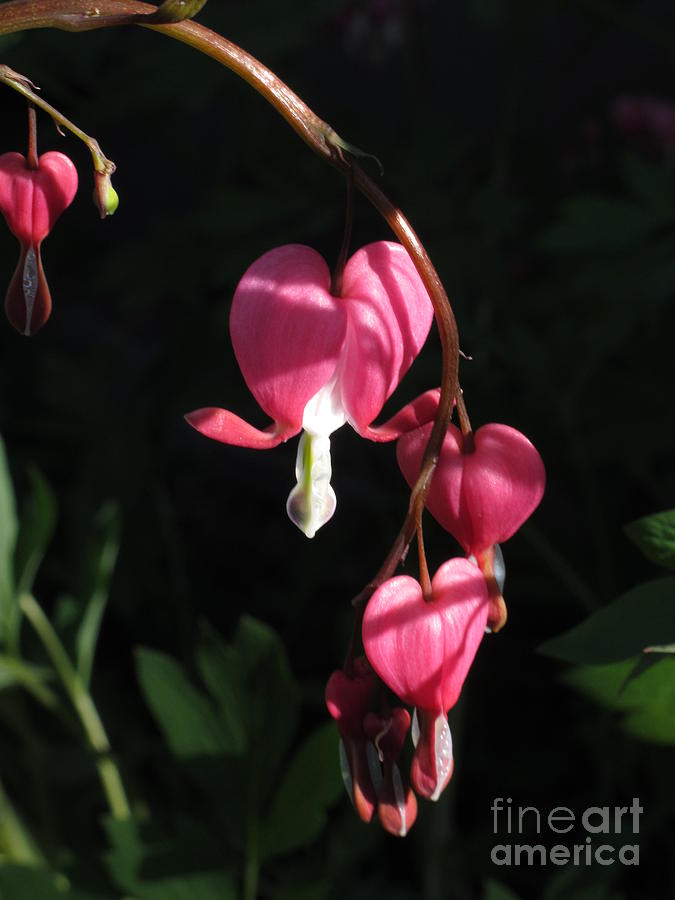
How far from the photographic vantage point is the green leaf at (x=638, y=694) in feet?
2.50

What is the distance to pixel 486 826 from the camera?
170 cm

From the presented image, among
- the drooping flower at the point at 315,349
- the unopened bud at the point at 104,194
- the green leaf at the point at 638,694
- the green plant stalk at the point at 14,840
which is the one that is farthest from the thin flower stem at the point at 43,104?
the green plant stalk at the point at 14,840

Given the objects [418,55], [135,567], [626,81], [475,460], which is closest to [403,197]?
[418,55]

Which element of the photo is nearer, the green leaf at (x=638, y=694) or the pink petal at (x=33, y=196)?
the pink petal at (x=33, y=196)

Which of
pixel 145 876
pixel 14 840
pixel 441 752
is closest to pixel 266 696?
pixel 145 876

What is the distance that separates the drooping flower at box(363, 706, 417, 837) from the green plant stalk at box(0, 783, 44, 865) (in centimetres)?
79

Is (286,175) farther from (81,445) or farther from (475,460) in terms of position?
(475,460)

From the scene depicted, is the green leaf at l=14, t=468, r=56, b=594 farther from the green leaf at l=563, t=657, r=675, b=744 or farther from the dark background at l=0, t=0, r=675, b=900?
the green leaf at l=563, t=657, r=675, b=744

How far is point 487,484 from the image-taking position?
0.61m

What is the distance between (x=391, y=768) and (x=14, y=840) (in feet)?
2.77

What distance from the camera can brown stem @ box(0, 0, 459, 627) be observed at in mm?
538

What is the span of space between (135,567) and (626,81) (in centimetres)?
222

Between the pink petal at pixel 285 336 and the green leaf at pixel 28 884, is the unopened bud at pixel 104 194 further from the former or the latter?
the green leaf at pixel 28 884

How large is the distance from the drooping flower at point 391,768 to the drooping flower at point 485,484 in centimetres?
8
